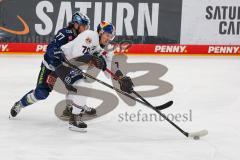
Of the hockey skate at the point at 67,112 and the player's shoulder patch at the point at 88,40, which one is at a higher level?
the player's shoulder patch at the point at 88,40

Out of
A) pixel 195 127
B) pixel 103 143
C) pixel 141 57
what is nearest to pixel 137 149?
pixel 103 143

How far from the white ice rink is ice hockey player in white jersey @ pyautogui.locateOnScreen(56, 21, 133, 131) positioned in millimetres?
258

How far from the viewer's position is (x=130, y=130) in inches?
238

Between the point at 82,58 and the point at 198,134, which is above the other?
the point at 82,58

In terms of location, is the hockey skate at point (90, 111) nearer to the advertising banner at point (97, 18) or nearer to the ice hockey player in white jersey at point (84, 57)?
the ice hockey player in white jersey at point (84, 57)

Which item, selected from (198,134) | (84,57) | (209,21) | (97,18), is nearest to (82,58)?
(84,57)

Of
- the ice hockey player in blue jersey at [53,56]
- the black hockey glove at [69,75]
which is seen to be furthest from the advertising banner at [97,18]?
the black hockey glove at [69,75]

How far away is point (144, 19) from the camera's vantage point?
1168cm

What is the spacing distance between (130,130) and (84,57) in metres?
0.97

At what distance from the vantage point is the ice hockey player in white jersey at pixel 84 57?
5.77 m

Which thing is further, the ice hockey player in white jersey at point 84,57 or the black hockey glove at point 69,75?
the black hockey glove at point 69,75

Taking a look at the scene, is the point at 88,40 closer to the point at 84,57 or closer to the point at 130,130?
the point at 84,57

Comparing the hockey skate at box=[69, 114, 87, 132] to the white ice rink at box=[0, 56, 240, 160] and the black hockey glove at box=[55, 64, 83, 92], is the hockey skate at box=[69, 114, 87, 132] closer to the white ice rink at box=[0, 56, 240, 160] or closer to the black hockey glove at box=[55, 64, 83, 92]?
the white ice rink at box=[0, 56, 240, 160]

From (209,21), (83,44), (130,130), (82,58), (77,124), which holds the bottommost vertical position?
(130,130)
